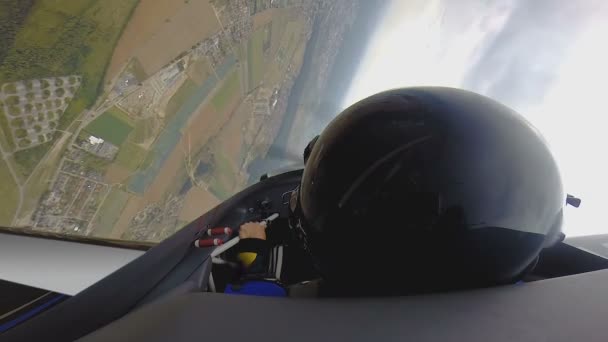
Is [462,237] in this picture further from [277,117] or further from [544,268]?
[277,117]

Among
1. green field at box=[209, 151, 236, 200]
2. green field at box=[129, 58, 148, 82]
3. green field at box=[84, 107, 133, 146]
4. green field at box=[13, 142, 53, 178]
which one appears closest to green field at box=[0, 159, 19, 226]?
green field at box=[13, 142, 53, 178]

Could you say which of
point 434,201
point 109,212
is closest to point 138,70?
point 109,212

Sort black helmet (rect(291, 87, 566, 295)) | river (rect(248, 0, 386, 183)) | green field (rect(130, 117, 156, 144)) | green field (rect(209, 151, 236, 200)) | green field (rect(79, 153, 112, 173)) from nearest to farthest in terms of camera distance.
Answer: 1. black helmet (rect(291, 87, 566, 295))
2. green field (rect(79, 153, 112, 173))
3. green field (rect(130, 117, 156, 144))
4. green field (rect(209, 151, 236, 200))
5. river (rect(248, 0, 386, 183))

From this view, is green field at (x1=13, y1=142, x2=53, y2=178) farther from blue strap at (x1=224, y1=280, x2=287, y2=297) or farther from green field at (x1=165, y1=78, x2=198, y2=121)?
blue strap at (x1=224, y1=280, x2=287, y2=297)

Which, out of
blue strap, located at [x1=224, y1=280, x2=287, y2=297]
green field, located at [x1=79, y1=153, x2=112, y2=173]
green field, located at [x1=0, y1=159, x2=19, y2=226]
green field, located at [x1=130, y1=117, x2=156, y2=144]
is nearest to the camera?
blue strap, located at [x1=224, y1=280, x2=287, y2=297]

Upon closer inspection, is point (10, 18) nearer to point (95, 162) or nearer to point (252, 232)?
point (95, 162)
